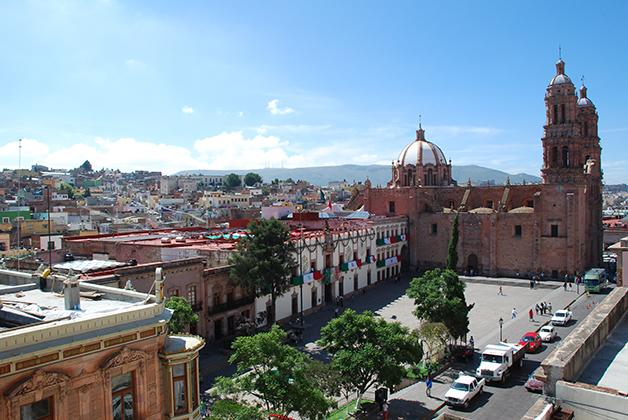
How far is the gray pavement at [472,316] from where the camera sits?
1964cm

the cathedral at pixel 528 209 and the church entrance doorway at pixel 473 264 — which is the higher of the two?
the cathedral at pixel 528 209

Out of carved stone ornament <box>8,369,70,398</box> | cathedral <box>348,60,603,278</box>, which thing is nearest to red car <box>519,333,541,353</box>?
cathedral <box>348,60,603,278</box>

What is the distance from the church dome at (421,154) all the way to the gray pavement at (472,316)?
634 inches

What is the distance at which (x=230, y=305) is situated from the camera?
89.8 ft

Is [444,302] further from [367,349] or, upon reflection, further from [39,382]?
[39,382]

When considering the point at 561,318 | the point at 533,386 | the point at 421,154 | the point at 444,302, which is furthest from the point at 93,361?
the point at 421,154

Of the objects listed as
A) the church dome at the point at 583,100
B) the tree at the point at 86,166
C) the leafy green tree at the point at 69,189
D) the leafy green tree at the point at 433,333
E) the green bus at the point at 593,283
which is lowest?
the green bus at the point at 593,283

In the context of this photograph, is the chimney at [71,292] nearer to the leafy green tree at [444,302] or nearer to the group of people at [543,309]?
the leafy green tree at [444,302]

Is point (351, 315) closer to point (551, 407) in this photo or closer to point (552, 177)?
point (551, 407)

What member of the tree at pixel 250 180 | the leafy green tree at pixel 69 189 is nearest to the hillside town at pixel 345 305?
the leafy green tree at pixel 69 189

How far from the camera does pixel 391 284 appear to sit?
4556 cm

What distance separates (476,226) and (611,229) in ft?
73.9

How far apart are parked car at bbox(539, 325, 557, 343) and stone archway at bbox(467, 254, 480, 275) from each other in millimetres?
21655

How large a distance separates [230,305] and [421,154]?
1498 inches
